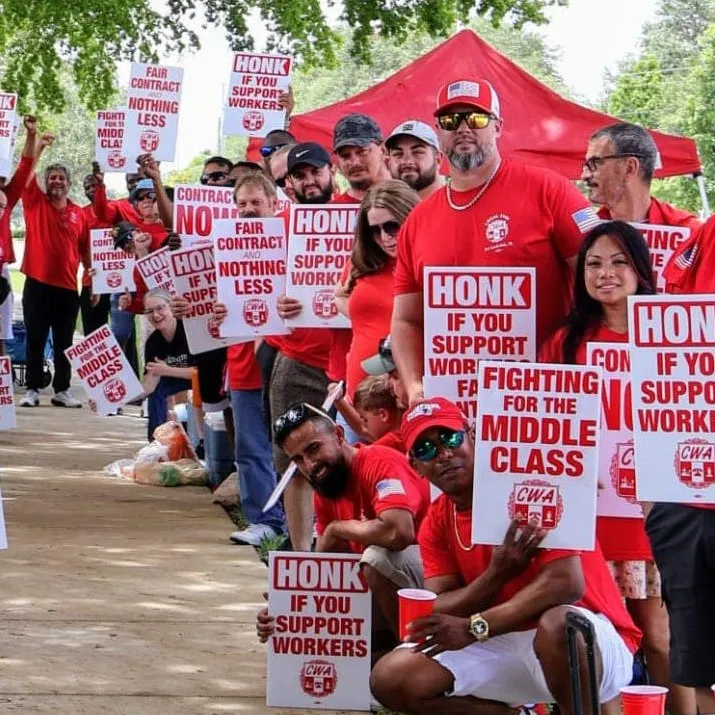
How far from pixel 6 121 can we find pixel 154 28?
423 inches

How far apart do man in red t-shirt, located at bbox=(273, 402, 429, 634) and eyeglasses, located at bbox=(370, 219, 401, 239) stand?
0.96 metres

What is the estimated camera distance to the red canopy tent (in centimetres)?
1516

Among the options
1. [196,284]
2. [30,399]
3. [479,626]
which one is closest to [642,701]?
[479,626]

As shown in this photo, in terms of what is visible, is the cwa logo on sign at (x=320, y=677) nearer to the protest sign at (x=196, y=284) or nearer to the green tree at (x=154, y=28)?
the protest sign at (x=196, y=284)

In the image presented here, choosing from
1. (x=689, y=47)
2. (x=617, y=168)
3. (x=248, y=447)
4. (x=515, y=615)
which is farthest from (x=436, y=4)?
(x=689, y=47)

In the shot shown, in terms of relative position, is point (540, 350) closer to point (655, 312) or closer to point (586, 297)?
point (586, 297)

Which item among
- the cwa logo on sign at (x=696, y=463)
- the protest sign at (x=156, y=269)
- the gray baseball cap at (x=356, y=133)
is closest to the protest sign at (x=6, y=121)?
the protest sign at (x=156, y=269)

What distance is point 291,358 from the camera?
8.79 m

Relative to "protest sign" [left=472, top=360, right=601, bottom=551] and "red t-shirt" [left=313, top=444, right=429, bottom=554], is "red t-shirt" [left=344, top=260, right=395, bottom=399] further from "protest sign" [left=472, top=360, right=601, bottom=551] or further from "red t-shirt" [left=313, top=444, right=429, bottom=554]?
"protest sign" [left=472, top=360, right=601, bottom=551]

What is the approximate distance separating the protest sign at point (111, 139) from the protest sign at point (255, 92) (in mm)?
933

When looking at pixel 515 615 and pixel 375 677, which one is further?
pixel 375 677

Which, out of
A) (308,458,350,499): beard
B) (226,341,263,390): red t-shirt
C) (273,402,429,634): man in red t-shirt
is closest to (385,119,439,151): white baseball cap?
(273,402,429,634): man in red t-shirt

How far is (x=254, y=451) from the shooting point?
9930mm

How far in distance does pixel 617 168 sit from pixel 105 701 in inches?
106
